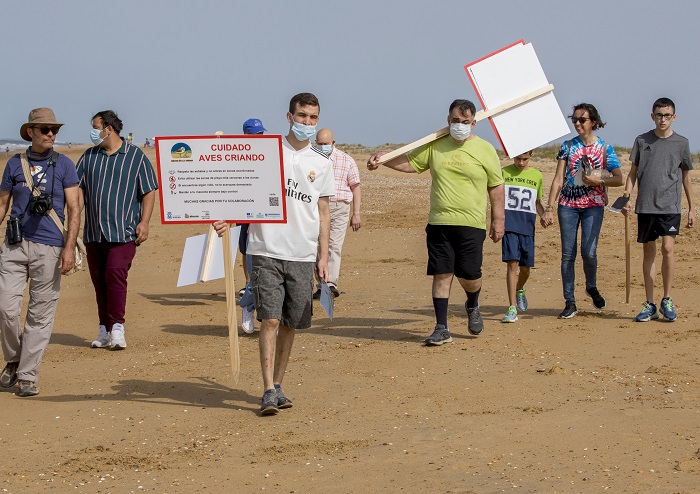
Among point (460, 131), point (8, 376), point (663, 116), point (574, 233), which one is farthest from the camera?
point (574, 233)

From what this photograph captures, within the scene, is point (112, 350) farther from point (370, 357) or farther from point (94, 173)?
point (370, 357)

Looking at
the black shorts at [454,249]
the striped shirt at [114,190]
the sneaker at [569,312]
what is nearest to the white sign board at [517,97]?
the black shorts at [454,249]

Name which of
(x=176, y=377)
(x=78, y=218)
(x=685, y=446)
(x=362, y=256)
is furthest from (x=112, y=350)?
(x=362, y=256)

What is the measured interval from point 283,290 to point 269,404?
2.63 ft

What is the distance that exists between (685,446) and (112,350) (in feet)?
19.3

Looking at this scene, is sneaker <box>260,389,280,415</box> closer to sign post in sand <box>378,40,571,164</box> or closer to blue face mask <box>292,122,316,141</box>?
blue face mask <box>292,122,316,141</box>

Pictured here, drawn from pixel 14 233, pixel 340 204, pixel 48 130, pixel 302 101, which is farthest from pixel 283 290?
pixel 340 204

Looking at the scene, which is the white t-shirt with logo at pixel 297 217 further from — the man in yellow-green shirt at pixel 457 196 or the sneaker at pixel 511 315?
the sneaker at pixel 511 315

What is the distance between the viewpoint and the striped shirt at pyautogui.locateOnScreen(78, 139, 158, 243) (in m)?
10.8

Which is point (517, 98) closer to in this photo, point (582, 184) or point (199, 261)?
point (582, 184)

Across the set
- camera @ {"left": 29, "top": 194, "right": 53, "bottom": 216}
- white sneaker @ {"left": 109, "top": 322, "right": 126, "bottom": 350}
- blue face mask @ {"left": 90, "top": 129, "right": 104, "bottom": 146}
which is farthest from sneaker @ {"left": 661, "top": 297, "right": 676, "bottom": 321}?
camera @ {"left": 29, "top": 194, "right": 53, "bottom": 216}

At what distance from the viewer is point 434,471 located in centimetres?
669

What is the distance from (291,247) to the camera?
822 centimetres

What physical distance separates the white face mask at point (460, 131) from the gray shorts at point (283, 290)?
2.46 meters
